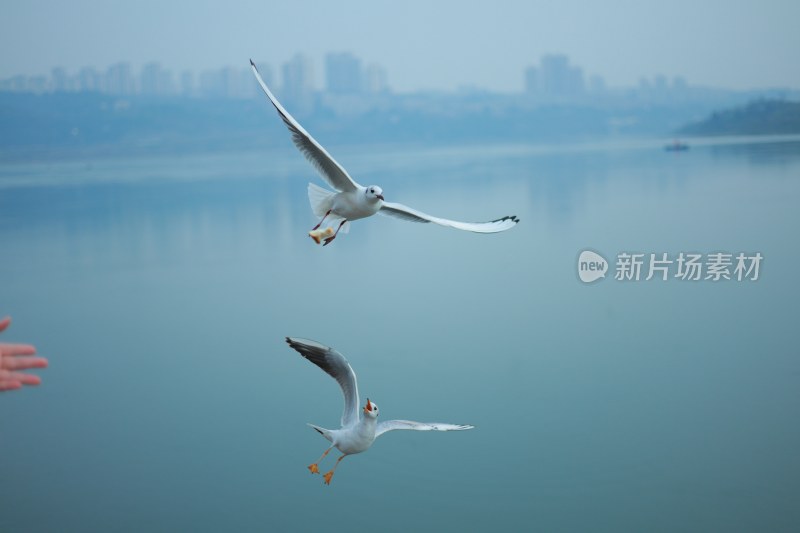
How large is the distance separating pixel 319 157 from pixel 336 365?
549 millimetres

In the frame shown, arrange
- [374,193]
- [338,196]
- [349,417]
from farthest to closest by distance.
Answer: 1. [349,417]
2. [338,196]
3. [374,193]

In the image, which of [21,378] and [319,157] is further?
[319,157]

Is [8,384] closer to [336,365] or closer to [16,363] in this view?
[16,363]

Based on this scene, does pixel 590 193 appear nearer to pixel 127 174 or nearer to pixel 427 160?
pixel 427 160

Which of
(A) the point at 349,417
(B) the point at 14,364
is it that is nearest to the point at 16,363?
(B) the point at 14,364

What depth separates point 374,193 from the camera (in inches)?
96.7

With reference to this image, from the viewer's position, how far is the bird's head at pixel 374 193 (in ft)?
8.04

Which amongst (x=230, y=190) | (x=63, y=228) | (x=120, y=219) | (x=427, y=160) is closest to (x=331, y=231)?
(x=63, y=228)

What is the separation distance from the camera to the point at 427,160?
783 inches

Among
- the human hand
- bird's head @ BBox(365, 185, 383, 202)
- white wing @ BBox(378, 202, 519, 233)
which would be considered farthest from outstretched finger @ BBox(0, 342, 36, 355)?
white wing @ BBox(378, 202, 519, 233)

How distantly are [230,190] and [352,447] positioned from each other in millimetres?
12355

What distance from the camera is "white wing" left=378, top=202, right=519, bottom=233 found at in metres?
2.57

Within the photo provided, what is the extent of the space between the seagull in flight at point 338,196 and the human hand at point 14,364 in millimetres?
790

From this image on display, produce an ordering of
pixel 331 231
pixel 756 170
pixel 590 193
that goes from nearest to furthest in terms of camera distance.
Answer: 1. pixel 331 231
2. pixel 590 193
3. pixel 756 170
